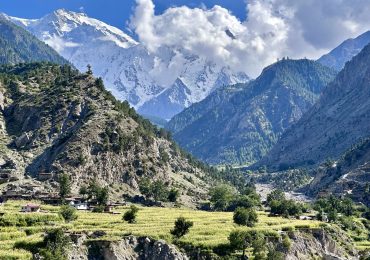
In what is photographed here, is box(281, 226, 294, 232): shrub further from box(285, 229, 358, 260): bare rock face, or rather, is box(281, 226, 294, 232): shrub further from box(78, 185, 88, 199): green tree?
box(78, 185, 88, 199): green tree

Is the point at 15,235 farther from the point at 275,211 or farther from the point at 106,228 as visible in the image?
the point at 275,211

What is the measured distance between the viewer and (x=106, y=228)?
117188mm

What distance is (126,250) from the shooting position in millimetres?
106938

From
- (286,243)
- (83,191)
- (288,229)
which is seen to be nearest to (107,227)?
(286,243)

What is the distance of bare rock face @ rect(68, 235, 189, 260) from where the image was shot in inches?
4097

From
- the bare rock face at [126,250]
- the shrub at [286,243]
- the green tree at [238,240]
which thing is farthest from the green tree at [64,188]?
the shrub at [286,243]

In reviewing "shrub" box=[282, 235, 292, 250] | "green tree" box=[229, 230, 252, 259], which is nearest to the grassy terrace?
"green tree" box=[229, 230, 252, 259]

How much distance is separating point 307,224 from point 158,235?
48.6m

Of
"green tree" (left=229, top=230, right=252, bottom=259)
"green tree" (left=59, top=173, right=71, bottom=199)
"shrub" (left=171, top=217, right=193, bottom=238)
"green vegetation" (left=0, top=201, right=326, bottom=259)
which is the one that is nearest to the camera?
"green vegetation" (left=0, top=201, right=326, bottom=259)

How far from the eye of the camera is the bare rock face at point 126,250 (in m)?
104

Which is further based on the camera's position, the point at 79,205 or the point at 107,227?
the point at 79,205

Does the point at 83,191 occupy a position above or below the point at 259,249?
above

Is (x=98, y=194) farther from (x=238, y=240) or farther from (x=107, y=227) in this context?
(x=238, y=240)

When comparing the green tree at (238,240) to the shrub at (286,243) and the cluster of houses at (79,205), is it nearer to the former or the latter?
the shrub at (286,243)
